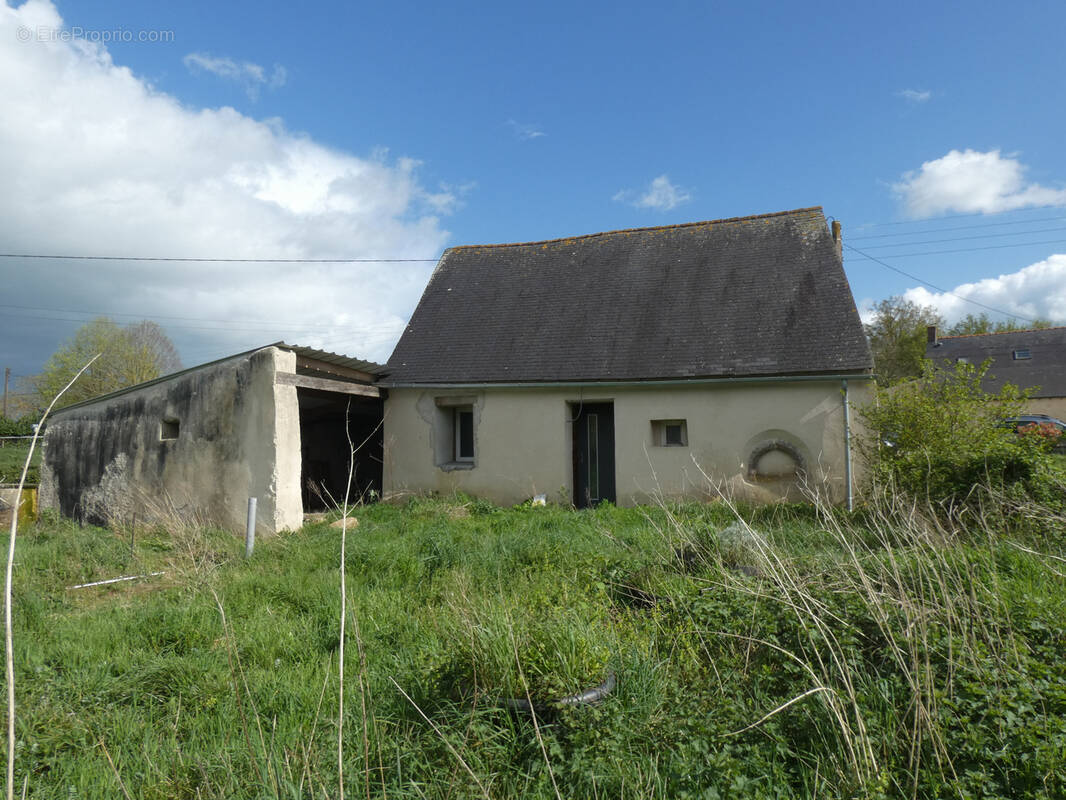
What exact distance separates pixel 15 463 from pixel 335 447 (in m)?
12.5

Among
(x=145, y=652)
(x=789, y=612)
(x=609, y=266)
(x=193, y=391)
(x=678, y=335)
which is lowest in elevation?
(x=145, y=652)

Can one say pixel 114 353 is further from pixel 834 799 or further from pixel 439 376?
pixel 834 799

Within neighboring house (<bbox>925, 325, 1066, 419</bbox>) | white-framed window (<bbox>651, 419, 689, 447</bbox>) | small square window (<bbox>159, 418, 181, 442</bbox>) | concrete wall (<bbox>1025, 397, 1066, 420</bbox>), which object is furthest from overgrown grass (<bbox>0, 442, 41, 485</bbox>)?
concrete wall (<bbox>1025, 397, 1066, 420</bbox>)

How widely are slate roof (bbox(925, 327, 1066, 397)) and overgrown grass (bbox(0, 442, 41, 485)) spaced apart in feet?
112

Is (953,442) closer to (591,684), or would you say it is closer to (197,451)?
(591,684)

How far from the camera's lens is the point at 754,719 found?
10.2 ft

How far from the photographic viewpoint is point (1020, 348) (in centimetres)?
3338

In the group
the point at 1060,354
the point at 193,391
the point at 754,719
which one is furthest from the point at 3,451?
the point at 1060,354

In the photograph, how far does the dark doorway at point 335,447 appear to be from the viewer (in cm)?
1339

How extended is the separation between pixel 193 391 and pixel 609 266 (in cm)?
854

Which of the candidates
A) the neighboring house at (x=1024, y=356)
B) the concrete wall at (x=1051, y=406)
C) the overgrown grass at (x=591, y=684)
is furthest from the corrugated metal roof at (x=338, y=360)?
the concrete wall at (x=1051, y=406)

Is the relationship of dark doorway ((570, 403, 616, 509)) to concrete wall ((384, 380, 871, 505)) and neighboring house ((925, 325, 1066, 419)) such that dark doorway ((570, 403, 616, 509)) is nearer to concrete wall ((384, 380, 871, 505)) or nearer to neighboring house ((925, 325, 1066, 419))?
concrete wall ((384, 380, 871, 505))

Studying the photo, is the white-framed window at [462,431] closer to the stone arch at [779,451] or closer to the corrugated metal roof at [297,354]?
the corrugated metal roof at [297,354]

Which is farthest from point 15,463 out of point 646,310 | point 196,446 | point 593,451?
point 646,310
